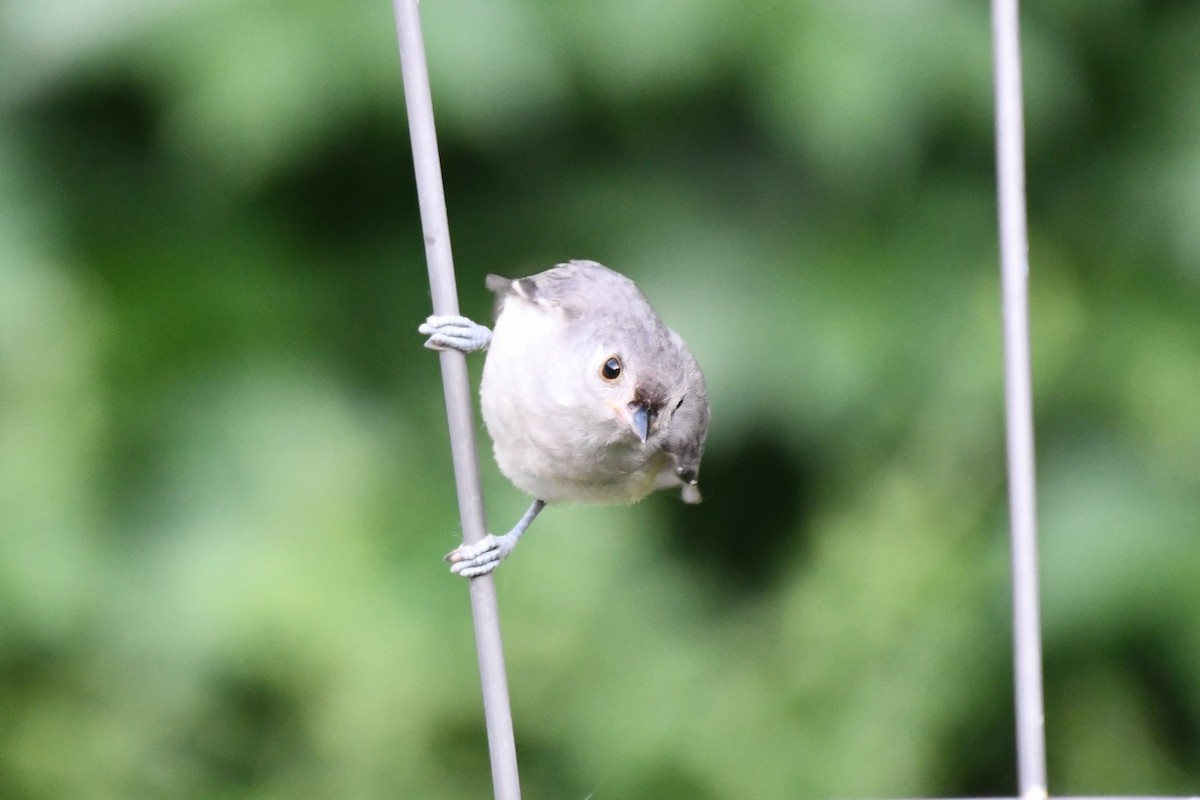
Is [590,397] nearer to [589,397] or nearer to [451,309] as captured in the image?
[589,397]

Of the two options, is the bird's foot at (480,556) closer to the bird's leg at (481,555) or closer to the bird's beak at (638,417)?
the bird's leg at (481,555)

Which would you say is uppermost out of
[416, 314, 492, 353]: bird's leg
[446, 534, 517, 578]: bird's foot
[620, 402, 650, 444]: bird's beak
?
[416, 314, 492, 353]: bird's leg

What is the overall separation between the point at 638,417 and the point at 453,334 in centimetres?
18

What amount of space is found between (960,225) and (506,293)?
2.37 ft

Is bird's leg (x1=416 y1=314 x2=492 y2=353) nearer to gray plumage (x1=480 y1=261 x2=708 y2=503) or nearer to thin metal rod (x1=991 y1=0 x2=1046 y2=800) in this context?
gray plumage (x1=480 y1=261 x2=708 y2=503)

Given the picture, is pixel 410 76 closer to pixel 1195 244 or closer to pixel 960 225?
pixel 960 225

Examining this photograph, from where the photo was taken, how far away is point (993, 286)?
1.71 m

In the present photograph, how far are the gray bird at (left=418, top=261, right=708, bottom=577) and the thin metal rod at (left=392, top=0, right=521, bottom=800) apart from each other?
0.22 m

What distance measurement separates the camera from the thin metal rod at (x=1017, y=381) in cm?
77

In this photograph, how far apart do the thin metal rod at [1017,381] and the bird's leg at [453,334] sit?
347 millimetres

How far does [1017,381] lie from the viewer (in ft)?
2.56

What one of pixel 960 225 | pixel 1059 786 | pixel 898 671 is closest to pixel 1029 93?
pixel 960 225

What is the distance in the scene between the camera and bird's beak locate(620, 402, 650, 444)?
1.08 meters

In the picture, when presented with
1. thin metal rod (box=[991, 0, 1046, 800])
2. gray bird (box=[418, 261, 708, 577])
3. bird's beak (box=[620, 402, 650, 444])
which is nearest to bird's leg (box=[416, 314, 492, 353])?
gray bird (box=[418, 261, 708, 577])
